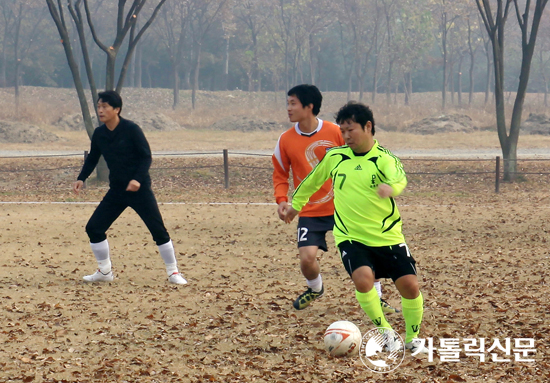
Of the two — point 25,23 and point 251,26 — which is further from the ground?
point 25,23

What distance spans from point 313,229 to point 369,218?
133cm

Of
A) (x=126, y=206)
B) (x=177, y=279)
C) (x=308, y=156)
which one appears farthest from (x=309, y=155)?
(x=177, y=279)

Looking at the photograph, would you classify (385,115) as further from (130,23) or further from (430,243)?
(430,243)

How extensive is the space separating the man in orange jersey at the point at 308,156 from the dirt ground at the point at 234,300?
0.73m

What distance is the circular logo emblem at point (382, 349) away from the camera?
5023mm

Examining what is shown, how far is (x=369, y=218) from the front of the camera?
500 centimetres

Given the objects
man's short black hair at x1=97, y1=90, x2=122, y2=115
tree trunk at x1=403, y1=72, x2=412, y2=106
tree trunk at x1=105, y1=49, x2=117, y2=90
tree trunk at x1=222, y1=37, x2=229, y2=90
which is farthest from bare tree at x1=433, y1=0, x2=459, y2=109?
man's short black hair at x1=97, y1=90, x2=122, y2=115

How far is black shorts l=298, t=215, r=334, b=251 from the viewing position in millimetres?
6250

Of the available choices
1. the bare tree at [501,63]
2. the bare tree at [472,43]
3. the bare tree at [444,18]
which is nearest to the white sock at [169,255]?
the bare tree at [501,63]

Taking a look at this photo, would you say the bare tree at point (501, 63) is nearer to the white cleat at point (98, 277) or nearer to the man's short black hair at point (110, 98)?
the white cleat at point (98, 277)

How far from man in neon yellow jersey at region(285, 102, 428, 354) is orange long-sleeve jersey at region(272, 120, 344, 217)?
1.07 meters

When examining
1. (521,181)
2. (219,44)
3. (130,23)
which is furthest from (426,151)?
(219,44)

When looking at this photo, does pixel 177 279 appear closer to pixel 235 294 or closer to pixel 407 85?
pixel 235 294

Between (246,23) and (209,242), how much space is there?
166 feet
